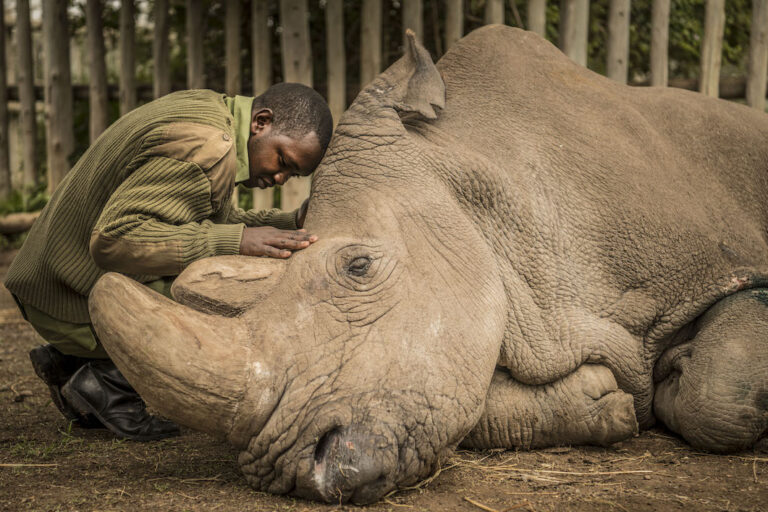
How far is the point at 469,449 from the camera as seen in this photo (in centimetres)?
313

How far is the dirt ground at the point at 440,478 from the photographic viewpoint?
255 cm

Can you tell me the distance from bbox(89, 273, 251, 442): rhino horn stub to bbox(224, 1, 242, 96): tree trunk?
4827 mm

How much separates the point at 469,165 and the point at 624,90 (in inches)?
43.5

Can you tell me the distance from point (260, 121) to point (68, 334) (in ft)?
3.87

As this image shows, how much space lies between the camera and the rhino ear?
319 centimetres

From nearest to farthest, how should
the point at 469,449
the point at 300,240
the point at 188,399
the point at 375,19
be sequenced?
the point at 188,399, the point at 300,240, the point at 469,449, the point at 375,19

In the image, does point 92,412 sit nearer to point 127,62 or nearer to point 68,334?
point 68,334

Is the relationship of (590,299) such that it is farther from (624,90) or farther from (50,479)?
(50,479)

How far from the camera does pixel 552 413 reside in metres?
3.07

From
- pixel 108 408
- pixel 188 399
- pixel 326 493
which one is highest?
pixel 188 399

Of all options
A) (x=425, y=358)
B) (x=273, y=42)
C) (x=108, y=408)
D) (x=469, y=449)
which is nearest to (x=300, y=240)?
(x=425, y=358)

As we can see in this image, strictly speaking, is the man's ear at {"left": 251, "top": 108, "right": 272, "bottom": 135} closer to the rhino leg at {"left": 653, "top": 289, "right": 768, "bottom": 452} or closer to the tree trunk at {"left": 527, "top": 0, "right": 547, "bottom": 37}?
the rhino leg at {"left": 653, "top": 289, "right": 768, "bottom": 452}

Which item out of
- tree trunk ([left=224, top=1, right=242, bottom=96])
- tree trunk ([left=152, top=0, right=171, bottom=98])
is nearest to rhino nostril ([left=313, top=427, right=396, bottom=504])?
tree trunk ([left=224, top=1, right=242, bottom=96])

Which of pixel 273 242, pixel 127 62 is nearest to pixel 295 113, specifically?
pixel 273 242
